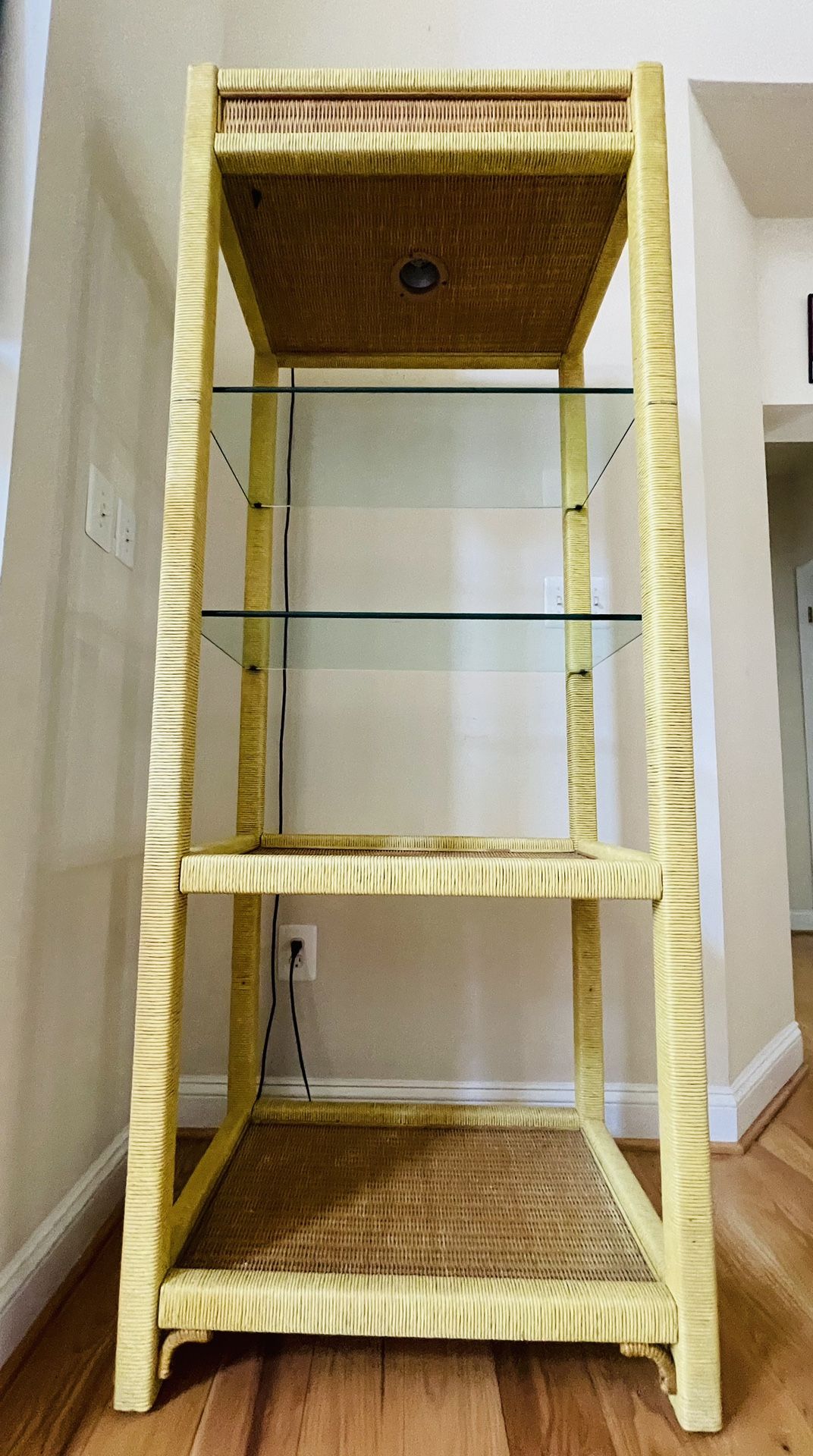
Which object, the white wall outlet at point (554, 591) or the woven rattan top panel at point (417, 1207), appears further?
the white wall outlet at point (554, 591)

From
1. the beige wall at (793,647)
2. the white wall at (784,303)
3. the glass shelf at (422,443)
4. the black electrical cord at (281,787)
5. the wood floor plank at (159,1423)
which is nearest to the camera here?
the wood floor plank at (159,1423)

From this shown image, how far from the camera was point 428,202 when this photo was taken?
0.95 metres

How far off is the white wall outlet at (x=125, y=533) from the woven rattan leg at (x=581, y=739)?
63 centimetres

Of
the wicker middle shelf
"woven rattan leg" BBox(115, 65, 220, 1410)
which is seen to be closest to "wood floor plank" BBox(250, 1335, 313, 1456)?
"woven rattan leg" BBox(115, 65, 220, 1410)

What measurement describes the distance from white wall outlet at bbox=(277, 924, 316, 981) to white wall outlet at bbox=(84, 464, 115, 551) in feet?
2.32

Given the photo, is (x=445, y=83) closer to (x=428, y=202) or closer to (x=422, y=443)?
(x=428, y=202)

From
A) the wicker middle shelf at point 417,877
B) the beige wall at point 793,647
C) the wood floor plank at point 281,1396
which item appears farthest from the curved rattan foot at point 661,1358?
the beige wall at point 793,647

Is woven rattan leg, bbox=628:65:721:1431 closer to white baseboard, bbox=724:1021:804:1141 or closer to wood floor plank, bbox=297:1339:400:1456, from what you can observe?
wood floor plank, bbox=297:1339:400:1456

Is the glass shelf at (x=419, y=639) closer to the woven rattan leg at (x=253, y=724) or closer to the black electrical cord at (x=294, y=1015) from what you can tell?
the woven rattan leg at (x=253, y=724)

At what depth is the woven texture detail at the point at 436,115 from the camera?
83 centimetres

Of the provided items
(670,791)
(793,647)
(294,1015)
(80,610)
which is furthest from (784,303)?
(793,647)

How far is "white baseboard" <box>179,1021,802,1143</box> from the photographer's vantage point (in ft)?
4.26

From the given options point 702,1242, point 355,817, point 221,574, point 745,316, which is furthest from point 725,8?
point 702,1242

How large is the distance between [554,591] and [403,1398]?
45.0 inches
